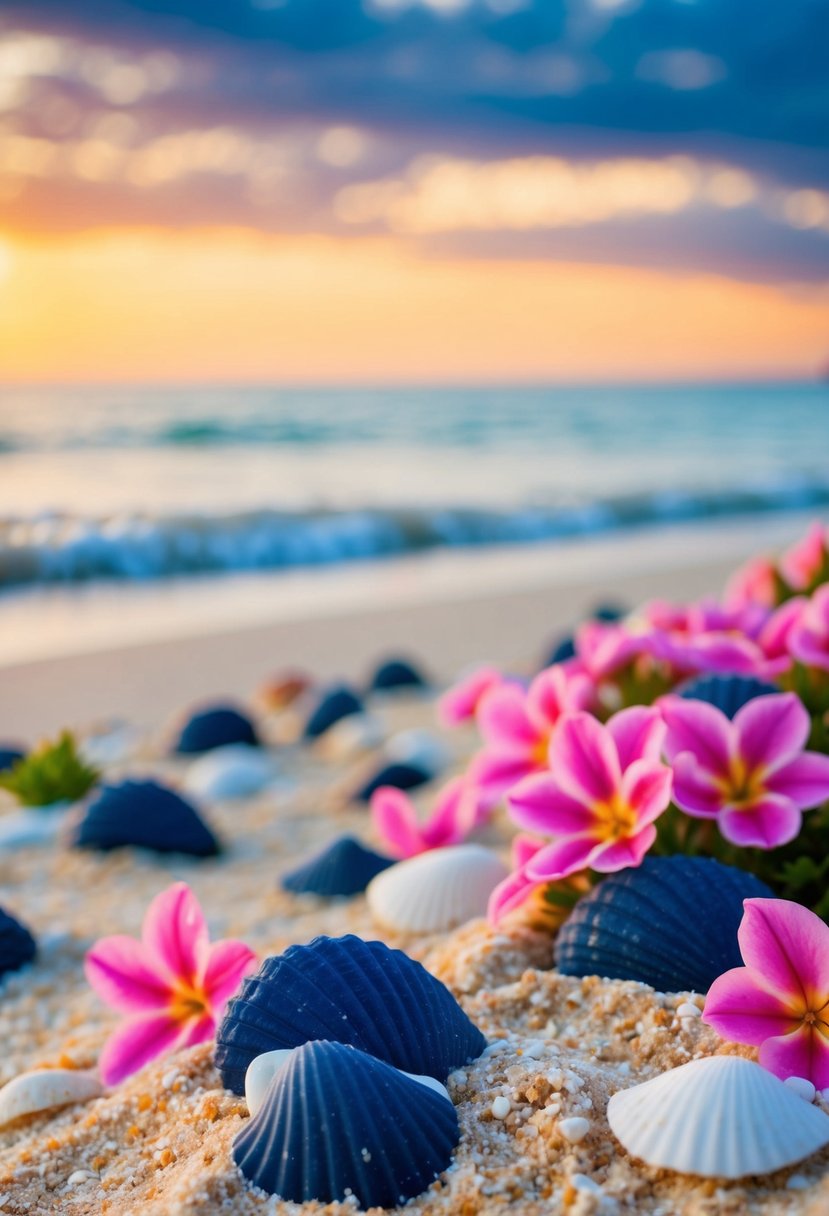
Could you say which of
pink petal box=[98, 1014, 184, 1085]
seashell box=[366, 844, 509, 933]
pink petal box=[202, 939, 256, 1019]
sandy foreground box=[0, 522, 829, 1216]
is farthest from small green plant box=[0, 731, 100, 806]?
pink petal box=[202, 939, 256, 1019]

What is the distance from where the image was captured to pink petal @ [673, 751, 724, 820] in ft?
6.19

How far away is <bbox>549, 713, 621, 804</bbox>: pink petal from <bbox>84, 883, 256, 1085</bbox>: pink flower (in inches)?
23.2

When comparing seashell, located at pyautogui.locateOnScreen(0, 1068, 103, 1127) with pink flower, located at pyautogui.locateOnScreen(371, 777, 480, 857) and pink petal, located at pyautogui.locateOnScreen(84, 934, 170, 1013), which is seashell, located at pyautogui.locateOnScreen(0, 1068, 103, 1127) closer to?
pink petal, located at pyautogui.locateOnScreen(84, 934, 170, 1013)

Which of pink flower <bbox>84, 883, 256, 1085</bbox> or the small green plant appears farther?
the small green plant

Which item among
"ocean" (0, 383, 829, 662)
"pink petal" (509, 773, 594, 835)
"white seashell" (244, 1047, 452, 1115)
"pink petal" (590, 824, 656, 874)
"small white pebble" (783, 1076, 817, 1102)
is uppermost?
"pink petal" (509, 773, 594, 835)

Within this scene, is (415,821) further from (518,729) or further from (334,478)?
(334,478)

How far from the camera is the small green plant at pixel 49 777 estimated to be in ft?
12.4

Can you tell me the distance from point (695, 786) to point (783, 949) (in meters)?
0.46

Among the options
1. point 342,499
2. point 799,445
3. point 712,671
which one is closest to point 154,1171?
point 712,671

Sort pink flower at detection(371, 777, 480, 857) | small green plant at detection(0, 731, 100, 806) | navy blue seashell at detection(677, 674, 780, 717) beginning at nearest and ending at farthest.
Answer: navy blue seashell at detection(677, 674, 780, 717)
pink flower at detection(371, 777, 480, 857)
small green plant at detection(0, 731, 100, 806)

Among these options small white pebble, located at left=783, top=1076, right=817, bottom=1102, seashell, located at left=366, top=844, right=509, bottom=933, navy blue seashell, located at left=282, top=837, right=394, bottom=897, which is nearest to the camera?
small white pebble, located at left=783, top=1076, right=817, bottom=1102

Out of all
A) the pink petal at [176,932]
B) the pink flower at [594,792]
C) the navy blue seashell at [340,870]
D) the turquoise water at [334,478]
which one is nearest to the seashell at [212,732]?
the navy blue seashell at [340,870]

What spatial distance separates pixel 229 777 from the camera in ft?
13.2

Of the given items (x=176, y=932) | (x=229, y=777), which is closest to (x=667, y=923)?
(x=176, y=932)
